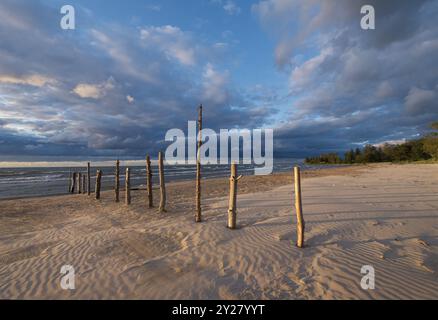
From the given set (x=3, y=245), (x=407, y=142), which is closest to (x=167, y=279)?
(x=3, y=245)

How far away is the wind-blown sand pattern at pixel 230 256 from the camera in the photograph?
4.03 metres

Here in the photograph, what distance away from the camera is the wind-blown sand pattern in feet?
13.2

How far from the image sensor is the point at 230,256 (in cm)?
541

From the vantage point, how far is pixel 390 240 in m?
6.42

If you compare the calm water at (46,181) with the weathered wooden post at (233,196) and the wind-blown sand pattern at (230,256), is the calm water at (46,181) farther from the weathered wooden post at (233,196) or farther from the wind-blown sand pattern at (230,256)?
the weathered wooden post at (233,196)

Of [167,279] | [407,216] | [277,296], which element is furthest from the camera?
[407,216]

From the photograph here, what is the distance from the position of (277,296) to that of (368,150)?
334ft

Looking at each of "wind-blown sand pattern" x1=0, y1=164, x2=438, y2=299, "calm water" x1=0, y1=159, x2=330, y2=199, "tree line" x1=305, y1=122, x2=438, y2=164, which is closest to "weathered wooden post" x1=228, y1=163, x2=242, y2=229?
"wind-blown sand pattern" x1=0, y1=164, x2=438, y2=299

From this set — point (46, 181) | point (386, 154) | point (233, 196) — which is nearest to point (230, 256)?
point (233, 196)

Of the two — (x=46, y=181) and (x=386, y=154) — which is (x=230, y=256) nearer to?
(x=46, y=181)

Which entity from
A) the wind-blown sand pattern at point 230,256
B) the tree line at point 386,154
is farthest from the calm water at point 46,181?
the tree line at point 386,154

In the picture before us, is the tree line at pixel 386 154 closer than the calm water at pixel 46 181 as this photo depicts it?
No

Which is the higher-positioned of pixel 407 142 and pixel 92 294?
pixel 407 142
